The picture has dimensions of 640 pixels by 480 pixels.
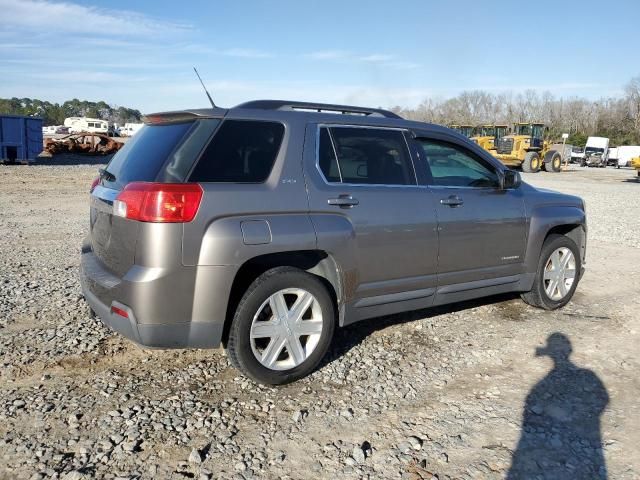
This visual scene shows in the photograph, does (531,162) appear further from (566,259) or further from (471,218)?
(471,218)

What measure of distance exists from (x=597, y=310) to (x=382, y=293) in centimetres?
278

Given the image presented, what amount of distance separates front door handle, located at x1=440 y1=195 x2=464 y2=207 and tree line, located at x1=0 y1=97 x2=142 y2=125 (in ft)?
388

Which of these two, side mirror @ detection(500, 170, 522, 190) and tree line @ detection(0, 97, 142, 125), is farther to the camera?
tree line @ detection(0, 97, 142, 125)

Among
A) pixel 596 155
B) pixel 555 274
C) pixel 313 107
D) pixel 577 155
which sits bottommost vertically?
pixel 555 274

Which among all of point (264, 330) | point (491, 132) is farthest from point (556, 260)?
point (491, 132)

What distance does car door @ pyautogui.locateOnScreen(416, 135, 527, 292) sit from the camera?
4.48m

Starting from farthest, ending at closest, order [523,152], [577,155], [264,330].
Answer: [577,155]
[523,152]
[264,330]

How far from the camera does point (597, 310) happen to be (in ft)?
18.4

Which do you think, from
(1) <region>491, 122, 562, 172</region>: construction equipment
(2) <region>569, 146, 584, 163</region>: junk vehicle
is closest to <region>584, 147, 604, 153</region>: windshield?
(2) <region>569, 146, 584, 163</region>: junk vehicle

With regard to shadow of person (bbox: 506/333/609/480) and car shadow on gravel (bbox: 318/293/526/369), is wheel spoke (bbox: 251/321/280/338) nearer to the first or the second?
car shadow on gravel (bbox: 318/293/526/369)

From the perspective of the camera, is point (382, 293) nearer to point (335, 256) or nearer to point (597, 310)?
point (335, 256)

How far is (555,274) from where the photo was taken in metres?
5.47

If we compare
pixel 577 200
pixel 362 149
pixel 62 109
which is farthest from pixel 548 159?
pixel 62 109

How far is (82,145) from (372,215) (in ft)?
104
